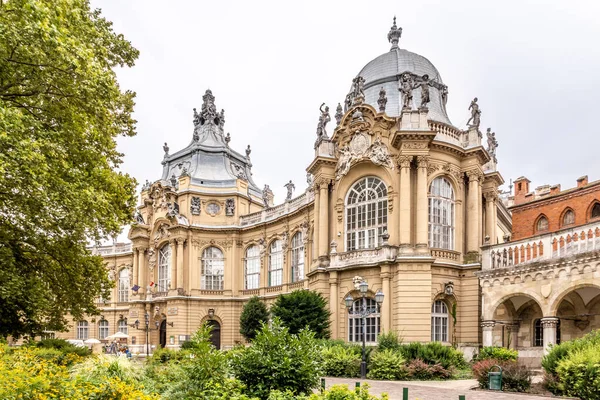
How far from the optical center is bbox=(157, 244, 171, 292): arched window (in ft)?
158

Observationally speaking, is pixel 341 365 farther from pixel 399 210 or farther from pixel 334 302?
pixel 399 210

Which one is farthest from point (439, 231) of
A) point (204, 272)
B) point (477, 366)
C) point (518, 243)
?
point (204, 272)

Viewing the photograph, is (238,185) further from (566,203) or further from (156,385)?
(156,385)

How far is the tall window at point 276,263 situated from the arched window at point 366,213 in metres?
13.4

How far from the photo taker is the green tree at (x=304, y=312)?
27.7m

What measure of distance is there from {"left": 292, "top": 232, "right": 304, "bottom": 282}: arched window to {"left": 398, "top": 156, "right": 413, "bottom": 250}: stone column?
13250mm

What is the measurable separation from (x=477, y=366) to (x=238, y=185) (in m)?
33.2

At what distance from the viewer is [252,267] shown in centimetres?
4675

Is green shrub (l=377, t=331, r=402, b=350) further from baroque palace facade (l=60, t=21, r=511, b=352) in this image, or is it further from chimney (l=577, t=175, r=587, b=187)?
chimney (l=577, t=175, r=587, b=187)

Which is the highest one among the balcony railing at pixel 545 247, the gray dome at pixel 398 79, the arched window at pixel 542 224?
the gray dome at pixel 398 79

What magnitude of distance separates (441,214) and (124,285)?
1483 inches

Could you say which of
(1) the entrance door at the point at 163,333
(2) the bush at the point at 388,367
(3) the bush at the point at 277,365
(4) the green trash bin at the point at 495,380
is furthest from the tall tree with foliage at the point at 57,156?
(1) the entrance door at the point at 163,333

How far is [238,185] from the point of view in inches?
1909

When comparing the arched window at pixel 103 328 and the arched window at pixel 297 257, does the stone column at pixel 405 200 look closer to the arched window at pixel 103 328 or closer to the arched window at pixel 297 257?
the arched window at pixel 297 257
